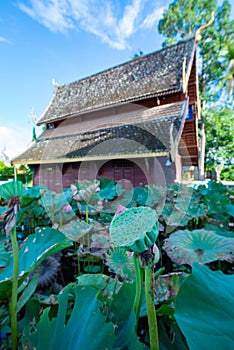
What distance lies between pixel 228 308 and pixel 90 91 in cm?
824

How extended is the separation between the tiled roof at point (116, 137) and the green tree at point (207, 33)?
7.35m

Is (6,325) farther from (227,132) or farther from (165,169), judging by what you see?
(227,132)

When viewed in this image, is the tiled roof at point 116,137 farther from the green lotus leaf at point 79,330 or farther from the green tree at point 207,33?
the green tree at point 207,33

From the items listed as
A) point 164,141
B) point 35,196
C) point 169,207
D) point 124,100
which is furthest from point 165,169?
point 35,196

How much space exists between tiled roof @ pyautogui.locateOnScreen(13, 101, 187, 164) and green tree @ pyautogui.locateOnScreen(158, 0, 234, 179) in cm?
735

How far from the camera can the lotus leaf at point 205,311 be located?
0.87ft

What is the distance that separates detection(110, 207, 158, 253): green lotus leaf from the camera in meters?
0.25

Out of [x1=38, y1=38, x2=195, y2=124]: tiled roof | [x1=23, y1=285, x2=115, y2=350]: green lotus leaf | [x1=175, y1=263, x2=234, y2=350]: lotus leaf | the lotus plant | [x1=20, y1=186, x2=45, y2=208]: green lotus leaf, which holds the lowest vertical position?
[x1=23, y1=285, x2=115, y2=350]: green lotus leaf

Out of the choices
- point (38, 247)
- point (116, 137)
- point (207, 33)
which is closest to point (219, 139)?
point (207, 33)

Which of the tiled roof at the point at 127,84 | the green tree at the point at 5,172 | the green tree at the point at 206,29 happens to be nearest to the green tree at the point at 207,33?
the green tree at the point at 206,29

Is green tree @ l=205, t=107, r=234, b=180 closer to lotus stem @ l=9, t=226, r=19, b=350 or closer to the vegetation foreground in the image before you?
the vegetation foreground

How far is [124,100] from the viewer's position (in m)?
6.06

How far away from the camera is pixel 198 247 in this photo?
0.81 meters

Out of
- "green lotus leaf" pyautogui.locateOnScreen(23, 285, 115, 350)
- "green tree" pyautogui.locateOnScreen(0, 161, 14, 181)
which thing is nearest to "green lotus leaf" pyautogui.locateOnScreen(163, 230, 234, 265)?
"green lotus leaf" pyautogui.locateOnScreen(23, 285, 115, 350)
